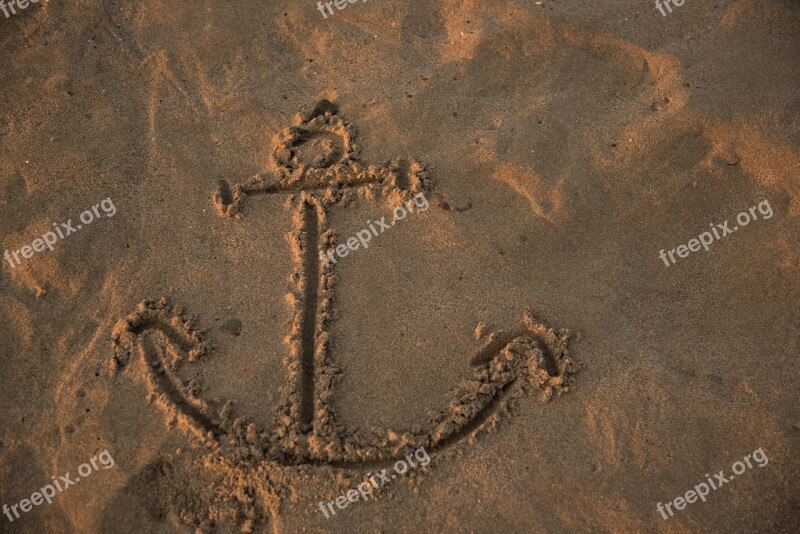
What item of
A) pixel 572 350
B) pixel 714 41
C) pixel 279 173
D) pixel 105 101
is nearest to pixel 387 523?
pixel 572 350

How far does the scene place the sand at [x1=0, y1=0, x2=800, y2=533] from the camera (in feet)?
8.83

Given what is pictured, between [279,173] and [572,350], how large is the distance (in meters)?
1.85

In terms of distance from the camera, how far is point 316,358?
2.99 meters

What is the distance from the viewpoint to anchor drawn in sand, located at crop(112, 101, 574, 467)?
2.76 m

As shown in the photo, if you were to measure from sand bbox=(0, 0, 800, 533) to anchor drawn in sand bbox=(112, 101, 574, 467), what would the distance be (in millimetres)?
13

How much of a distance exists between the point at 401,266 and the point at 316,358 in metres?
0.66

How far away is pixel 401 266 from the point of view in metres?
3.24

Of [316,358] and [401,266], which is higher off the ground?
[401,266]

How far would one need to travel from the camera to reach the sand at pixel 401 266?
2691mm

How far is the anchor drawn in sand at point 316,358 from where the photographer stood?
2.76 m

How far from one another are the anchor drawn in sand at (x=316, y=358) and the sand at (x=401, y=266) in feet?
0.04

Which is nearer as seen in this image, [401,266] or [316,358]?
[316,358]

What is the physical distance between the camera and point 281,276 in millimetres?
3225

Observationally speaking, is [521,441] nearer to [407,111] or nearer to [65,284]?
[407,111]
